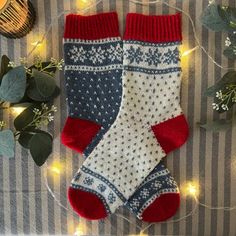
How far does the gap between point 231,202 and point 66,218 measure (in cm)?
66

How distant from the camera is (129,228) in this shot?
1.58 meters

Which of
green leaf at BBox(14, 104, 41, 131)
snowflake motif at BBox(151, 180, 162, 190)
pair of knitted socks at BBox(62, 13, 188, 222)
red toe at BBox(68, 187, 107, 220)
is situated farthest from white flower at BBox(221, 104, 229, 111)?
green leaf at BBox(14, 104, 41, 131)

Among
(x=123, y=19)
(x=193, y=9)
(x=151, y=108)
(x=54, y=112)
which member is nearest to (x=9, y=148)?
(x=54, y=112)

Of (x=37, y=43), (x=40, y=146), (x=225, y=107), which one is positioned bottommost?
(x=40, y=146)

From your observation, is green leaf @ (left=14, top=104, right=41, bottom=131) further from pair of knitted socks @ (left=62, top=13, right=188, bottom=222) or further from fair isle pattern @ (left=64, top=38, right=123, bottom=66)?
fair isle pattern @ (left=64, top=38, right=123, bottom=66)

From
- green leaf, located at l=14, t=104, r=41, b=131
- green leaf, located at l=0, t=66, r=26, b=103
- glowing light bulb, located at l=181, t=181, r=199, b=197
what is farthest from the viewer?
glowing light bulb, located at l=181, t=181, r=199, b=197

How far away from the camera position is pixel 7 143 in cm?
136

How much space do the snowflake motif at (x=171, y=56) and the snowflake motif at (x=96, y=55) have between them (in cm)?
23

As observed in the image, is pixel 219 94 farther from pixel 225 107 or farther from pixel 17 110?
pixel 17 110

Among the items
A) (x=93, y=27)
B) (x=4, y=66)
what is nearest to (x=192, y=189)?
(x=93, y=27)

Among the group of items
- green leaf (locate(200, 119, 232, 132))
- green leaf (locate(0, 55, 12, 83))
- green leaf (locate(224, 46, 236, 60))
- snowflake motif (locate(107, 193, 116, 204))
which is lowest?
snowflake motif (locate(107, 193, 116, 204))

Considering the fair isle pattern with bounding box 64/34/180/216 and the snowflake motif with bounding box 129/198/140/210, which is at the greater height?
the fair isle pattern with bounding box 64/34/180/216

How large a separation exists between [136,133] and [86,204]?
33 cm

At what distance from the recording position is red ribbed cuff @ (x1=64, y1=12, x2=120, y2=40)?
150 cm
